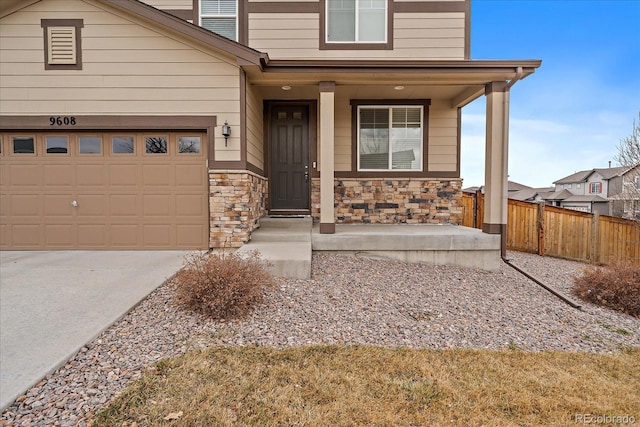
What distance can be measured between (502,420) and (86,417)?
8.73ft

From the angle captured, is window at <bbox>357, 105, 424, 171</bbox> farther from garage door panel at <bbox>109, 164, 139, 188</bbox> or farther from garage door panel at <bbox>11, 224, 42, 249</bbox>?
garage door panel at <bbox>11, 224, 42, 249</bbox>

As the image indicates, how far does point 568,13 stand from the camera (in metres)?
15.1

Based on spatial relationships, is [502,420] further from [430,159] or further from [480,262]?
[430,159]

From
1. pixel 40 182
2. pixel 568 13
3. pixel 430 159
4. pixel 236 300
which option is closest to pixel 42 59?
pixel 40 182

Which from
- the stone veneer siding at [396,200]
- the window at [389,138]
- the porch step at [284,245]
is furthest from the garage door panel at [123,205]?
the window at [389,138]

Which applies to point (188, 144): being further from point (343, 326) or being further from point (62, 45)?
point (343, 326)

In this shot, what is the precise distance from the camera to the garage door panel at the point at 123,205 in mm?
6152

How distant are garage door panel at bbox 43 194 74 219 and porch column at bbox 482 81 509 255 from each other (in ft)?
25.2

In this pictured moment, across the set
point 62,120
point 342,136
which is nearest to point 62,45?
point 62,120

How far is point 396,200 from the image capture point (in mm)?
7824

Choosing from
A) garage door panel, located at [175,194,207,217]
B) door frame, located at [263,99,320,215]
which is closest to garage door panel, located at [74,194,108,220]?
garage door panel, located at [175,194,207,217]

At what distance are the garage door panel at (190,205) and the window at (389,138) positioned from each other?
141 inches

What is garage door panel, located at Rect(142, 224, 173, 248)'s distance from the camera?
6184mm

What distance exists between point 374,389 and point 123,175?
5.71 metres
